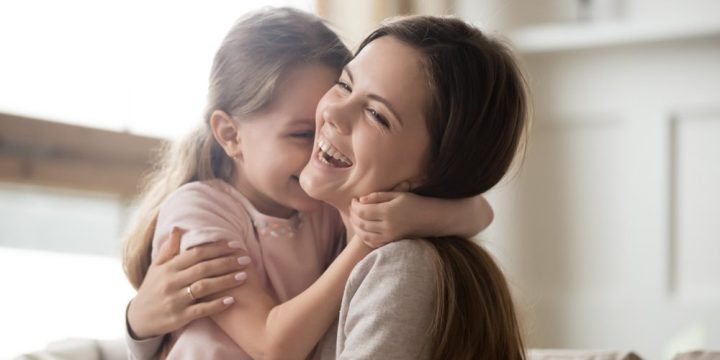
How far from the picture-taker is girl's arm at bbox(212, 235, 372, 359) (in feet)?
4.18

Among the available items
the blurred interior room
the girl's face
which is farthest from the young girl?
the blurred interior room

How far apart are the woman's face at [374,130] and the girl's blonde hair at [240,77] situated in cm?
15

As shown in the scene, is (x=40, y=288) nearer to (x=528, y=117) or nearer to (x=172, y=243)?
(x=172, y=243)

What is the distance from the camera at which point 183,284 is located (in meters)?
1.37

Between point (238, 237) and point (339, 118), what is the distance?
26 cm

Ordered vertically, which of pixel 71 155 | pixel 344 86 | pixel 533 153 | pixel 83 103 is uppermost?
pixel 344 86

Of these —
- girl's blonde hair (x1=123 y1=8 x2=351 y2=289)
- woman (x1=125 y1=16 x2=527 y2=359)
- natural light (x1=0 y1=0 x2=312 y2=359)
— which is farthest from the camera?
natural light (x1=0 y1=0 x2=312 y2=359)

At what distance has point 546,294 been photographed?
3.56 metres

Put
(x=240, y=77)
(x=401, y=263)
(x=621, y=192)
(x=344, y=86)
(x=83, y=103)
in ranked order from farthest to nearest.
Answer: (x=621, y=192)
(x=83, y=103)
(x=240, y=77)
(x=344, y=86)
(x=401, y=263)

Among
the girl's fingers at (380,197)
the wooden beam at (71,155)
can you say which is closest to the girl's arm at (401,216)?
the girl's fingers at (380,197)

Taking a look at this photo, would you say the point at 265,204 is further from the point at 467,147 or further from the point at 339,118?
the point at 467,147

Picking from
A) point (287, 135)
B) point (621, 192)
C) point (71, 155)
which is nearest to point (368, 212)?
point (287, 135)

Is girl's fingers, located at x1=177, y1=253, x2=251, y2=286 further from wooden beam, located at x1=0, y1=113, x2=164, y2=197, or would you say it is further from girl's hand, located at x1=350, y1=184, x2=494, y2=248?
wooden beam, located at x1=0, y1=113, x2=164, y2=197

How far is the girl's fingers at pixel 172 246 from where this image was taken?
1.41m
